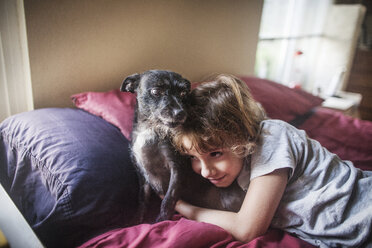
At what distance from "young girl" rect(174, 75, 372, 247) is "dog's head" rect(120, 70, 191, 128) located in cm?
4

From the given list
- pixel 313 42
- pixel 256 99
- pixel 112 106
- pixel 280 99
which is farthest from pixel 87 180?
pixel 313 42

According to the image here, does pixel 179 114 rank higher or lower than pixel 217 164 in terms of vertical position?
higher

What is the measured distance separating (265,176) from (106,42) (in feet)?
2.47

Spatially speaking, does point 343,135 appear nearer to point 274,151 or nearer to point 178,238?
point 274,151

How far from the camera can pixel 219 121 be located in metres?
0.77

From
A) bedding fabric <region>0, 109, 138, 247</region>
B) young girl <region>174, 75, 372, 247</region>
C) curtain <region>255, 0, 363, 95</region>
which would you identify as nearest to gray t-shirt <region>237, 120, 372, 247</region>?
young girl <region>174, 75, 372, 247</region>

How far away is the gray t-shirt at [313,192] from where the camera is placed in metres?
0.75

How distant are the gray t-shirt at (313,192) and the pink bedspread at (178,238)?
0.06 metres

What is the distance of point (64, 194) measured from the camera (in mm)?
739

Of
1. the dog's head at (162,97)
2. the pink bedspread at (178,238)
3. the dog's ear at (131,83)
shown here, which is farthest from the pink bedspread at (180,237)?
the dog's ear at (131,83)

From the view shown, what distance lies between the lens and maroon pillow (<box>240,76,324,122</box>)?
1.23 meters

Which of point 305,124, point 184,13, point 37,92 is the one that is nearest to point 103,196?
point 37,92

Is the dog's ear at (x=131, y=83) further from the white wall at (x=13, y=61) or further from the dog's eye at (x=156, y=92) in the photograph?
the white wall at (x=13, y=61)

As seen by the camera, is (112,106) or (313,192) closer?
(313,192)
